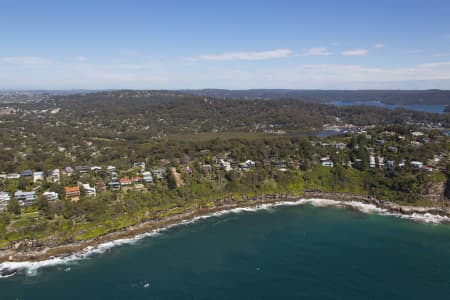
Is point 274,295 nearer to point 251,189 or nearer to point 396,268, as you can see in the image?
point 396,268

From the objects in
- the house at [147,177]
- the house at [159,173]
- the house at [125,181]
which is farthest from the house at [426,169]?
the house at [125,181]

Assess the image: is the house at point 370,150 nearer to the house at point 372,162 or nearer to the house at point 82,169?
the house at point 372,162

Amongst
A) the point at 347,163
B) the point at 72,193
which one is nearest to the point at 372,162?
the point at 347,163

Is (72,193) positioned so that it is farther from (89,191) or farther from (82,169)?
(82,169)

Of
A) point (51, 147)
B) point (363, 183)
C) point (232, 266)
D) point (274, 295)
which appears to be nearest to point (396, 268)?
point (274, 295)

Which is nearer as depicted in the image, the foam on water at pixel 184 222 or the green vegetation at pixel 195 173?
the foam on water at pixel 184 222

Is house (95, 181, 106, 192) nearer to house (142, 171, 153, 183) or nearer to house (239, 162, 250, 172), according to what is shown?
house (142, 171, 153, 183)
